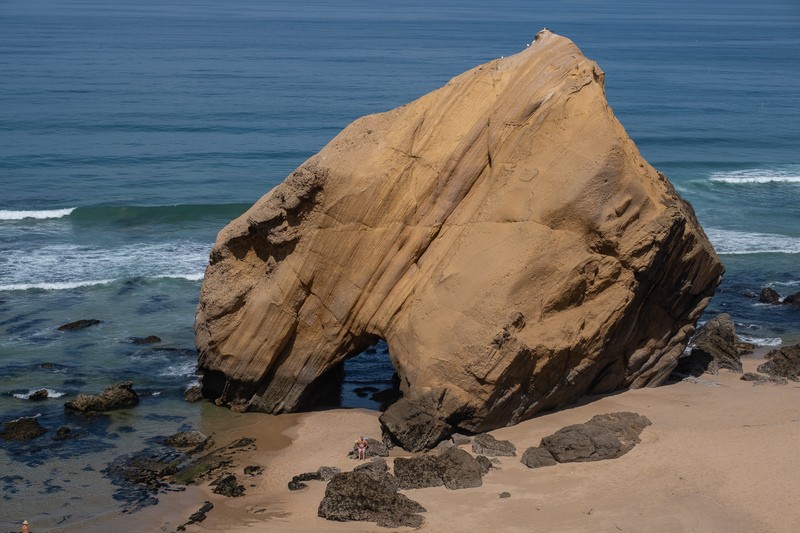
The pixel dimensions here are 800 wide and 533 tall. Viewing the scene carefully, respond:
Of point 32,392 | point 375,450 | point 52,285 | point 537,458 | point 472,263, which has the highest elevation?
point 472,263

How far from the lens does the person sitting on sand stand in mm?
19312

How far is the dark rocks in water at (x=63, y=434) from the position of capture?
21.0m

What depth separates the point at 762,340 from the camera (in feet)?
89.0

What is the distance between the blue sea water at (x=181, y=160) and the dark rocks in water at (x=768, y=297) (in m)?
0.32

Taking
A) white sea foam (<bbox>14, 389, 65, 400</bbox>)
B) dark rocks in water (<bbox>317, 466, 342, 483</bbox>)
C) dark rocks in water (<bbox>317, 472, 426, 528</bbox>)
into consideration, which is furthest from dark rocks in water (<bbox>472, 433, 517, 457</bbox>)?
white sea foam (<bbox>14, 389, 65, 400</bbox>)

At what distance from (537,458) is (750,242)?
22.0 meters

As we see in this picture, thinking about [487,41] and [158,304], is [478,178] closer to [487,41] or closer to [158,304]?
[158,304]

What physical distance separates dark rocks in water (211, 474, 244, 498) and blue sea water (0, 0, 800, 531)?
1.78 metres

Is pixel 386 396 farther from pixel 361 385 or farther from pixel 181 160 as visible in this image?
pixel 181 160

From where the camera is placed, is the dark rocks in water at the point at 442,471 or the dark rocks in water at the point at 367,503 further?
the dark rocks in water at the point at 442,471

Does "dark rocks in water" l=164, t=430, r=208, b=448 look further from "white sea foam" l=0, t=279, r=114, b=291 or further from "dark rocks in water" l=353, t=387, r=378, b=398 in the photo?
"white sea foam" l=0, t=279, r=114, b=291

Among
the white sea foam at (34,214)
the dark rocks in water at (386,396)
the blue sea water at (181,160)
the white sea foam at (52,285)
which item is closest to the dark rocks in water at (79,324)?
the blue sea water at (181,160)

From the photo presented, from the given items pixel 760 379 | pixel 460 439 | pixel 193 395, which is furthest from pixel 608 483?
pixel 193 395

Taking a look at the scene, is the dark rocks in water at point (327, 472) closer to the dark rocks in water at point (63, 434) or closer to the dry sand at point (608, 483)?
the dry sand at point (608, 483)
